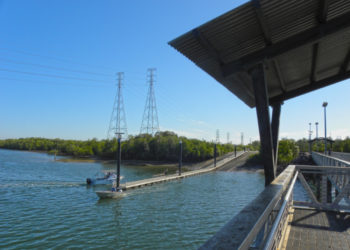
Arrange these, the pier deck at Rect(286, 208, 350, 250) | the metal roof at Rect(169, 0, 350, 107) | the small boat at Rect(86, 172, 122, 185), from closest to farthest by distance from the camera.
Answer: the metal roof at Rect(169, 0, 350, 107) < the pier deck at Rect(286, 208, 350, 250) < the small boat at Rect(86, 172, 122, 185)

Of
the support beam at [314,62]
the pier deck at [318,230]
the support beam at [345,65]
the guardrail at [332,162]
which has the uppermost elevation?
the support beam at [345,65]

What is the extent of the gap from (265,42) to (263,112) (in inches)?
56.9

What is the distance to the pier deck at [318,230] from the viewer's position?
4.73 m

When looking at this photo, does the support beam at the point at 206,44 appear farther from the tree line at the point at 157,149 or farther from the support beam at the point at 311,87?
the tree line at the point at 157,149

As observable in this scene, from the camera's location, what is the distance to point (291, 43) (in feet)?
17.2

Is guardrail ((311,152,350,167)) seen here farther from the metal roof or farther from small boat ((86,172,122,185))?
small boat ((86,172,122,185))

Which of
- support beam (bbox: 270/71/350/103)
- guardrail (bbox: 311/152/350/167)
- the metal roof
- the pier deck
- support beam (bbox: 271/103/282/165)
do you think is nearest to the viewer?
the metal roof

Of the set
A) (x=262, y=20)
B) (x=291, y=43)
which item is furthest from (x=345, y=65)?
(x=262, y=20)

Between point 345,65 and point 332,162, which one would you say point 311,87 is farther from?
point 332,162

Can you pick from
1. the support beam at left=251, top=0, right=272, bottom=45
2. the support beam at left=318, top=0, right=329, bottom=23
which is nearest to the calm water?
the support beam at left=251, top=0, right=272, bottom=45

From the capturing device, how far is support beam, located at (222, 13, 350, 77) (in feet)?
16.3

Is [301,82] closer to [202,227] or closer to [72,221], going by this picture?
[202,227]

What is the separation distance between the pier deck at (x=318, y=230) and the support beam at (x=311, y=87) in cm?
368

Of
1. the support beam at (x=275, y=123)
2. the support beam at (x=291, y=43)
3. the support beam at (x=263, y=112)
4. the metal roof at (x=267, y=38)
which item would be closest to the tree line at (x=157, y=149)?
the support beam at (x=275, y=123)
